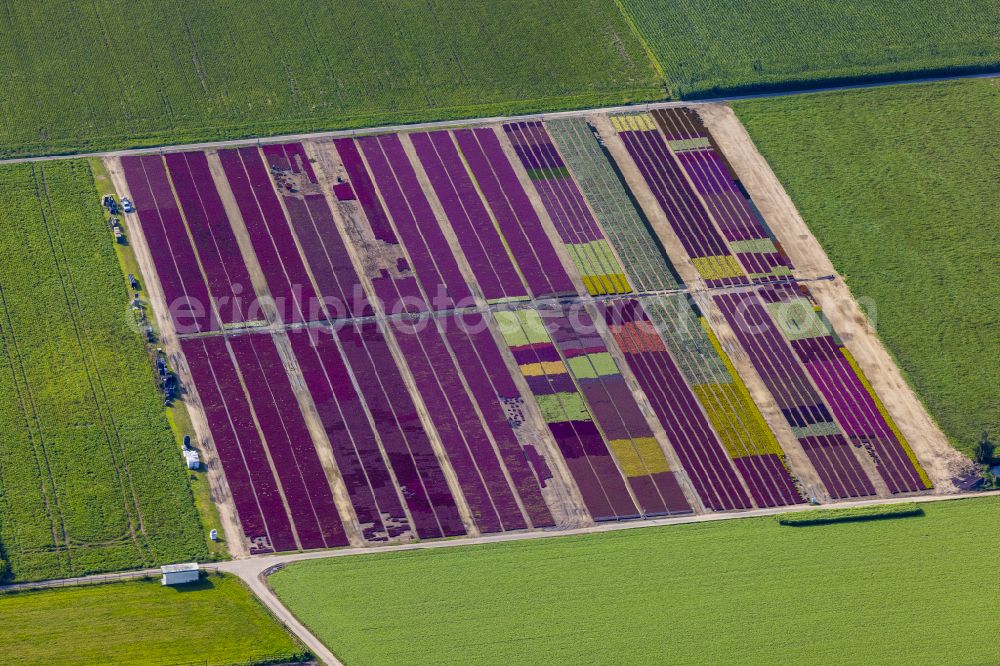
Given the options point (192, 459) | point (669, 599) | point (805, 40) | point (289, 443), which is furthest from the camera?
point (805, 40)

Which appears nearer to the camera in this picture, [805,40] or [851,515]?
[851,515]

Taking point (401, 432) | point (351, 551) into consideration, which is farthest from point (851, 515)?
point (351, 551)

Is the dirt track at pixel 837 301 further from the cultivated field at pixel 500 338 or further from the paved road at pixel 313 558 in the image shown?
the paved road at pixel 313 558

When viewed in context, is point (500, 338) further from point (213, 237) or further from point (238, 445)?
point (213, 237)

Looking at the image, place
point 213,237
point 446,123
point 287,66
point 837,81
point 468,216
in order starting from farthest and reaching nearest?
point 837,81 → point 287,66 → point 446,123 → point 468,216 → point 213,237

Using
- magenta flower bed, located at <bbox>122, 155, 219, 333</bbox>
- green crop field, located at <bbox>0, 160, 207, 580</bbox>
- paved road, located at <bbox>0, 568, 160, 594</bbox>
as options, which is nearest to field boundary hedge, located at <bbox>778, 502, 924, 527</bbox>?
green crop field, located at <bbox>0, 160, 207, 580</bbox>
